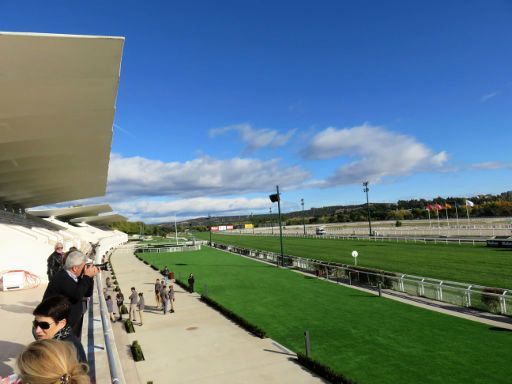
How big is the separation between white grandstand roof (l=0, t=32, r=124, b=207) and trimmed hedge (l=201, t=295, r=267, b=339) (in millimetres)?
9915

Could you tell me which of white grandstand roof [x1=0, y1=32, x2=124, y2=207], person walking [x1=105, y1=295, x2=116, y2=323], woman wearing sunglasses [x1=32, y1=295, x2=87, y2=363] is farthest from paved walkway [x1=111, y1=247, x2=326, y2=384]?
white grandstand roof [x1=0, y1=32, x2=124, y2=207]

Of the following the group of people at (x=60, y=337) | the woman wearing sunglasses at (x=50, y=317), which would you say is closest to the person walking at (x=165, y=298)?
the group of people at (x=60, y=337)

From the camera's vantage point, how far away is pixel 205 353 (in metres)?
11.0

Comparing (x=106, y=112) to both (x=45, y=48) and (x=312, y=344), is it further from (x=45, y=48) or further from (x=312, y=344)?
(x=312, y=344)

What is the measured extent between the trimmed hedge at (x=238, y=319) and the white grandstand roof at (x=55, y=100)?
991cm

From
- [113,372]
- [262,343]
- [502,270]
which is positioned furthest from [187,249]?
[113,372]

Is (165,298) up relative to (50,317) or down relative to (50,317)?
down

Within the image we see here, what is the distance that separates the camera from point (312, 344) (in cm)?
1146

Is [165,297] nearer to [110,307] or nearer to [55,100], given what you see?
[110,307]

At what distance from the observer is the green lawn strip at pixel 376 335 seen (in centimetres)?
913

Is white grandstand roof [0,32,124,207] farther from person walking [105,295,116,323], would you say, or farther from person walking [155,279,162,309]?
person walking [155,279,162,309]

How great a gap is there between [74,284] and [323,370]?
688cm

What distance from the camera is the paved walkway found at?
30.2 ft

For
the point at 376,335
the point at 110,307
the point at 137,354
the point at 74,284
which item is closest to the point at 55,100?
the point at 110,307
